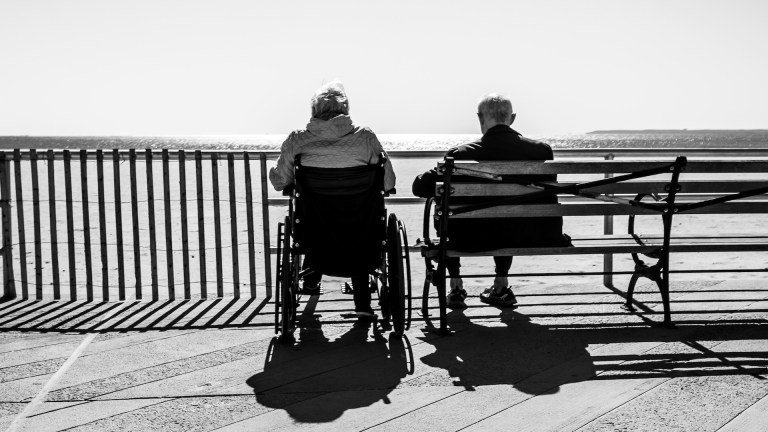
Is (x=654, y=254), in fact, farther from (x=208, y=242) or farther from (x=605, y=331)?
(x=208, y=242)

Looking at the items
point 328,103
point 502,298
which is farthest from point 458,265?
point 328,103

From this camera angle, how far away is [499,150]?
4.66 metres

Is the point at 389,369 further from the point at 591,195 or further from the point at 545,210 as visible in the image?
the point at 591,195

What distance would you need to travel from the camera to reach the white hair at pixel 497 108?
4738mm

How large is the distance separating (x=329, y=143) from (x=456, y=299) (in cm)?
123

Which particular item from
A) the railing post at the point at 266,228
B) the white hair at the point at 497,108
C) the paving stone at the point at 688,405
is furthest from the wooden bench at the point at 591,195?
the railing post at the point at 266,228

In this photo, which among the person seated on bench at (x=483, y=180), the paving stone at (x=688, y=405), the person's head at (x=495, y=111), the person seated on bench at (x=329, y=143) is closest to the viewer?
the paving stone at (x=688, y=405)

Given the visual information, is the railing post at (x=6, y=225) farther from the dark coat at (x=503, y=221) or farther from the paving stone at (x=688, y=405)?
the paving stone at (x=688, y=405)

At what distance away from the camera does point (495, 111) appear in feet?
15.5

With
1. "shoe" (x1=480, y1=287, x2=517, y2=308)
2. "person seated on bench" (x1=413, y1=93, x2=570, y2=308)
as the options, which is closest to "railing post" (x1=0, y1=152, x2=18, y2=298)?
"person seated on bench" (x1=413, y1=93, x2=570, y2=308)

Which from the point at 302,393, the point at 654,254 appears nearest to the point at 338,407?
the point at 302,393

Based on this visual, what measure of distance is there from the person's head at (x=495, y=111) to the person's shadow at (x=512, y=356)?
1051 millimetres

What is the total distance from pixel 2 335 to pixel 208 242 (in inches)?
271

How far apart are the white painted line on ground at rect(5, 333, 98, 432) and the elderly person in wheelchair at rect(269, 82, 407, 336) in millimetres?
917
